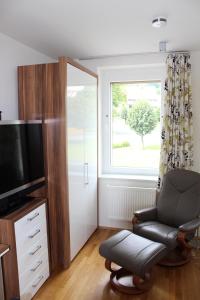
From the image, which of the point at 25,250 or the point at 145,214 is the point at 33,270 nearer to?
the point at 25,250

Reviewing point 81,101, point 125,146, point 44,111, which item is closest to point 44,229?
point 44,111

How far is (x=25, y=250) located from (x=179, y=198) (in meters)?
1.83

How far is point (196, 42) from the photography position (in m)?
2.73

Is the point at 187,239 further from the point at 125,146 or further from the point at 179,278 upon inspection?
the point at 125,146

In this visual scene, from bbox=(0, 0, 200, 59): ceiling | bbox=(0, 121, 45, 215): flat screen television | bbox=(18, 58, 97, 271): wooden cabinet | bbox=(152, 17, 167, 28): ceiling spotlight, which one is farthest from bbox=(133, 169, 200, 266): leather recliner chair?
bbox=(152, 17, 167, 28): ceiling spotlight

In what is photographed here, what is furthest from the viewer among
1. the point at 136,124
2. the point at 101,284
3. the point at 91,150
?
the point at 136,124

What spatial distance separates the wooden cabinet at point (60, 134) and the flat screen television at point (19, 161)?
125mm

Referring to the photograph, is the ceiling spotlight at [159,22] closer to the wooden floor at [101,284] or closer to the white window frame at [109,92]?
the white window frame at [109,92]

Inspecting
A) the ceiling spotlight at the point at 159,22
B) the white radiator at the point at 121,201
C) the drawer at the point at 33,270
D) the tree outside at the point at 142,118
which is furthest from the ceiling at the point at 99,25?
the drawer at the point at 33,270

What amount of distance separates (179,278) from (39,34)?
9.36 ft

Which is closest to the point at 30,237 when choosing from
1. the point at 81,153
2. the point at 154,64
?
the point at 81,153

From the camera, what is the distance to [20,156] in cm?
223

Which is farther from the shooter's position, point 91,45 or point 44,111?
point 91,45

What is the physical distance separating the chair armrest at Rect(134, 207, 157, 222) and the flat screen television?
1198mm
